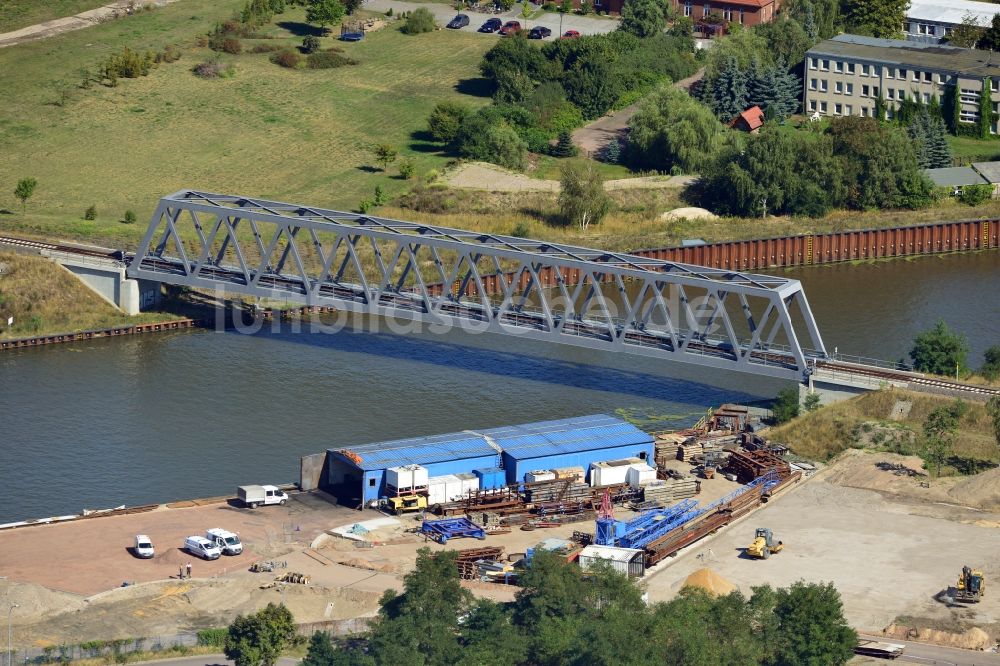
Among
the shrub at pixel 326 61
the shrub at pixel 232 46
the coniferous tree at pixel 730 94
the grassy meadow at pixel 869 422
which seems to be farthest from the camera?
the shrub at pixel 232 46

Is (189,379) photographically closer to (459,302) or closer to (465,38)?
(459,302)

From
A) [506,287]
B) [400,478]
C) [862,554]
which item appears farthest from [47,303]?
[862,554]

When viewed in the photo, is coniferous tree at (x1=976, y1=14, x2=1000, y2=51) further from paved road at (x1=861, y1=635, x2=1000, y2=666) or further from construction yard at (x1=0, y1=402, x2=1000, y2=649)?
paved road at (x1=861, y1=635, x2=1000, y2=666)

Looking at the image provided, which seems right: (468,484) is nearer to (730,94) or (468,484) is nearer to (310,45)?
(730,94)

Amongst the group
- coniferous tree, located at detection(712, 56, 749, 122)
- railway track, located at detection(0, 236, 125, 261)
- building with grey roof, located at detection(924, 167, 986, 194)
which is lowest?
railway track, located at detection(0, 236, 125, 261)

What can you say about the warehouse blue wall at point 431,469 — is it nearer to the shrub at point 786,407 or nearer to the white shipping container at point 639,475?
the white shipping container at point 639,475

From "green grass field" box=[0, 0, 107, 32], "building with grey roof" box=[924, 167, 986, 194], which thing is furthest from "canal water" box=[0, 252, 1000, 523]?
"green grass field" box=[0, 0, 107, 32]

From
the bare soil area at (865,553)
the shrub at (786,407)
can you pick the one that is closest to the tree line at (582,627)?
the bare soil area at (865,553)
